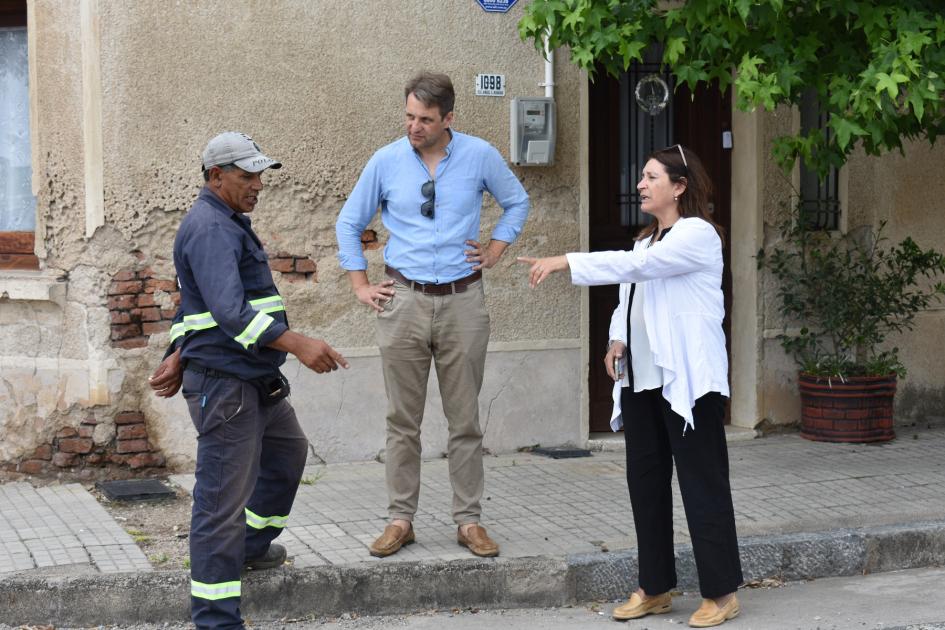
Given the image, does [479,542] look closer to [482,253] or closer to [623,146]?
[482,253]

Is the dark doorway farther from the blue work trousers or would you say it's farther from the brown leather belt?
the blue work trousers

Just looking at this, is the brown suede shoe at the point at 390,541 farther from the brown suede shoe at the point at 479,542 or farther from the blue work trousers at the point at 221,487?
the blue work trousers at the point at 221,487

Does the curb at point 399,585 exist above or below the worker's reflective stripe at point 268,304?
below

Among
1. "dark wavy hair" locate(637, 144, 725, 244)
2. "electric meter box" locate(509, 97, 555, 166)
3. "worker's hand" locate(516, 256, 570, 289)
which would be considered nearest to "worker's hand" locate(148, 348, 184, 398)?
"worker's hand" locate(516, 256, 570, 289)

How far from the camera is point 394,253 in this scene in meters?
6.04

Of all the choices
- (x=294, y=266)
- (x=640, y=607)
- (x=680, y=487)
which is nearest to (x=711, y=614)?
(x=640, y=607)

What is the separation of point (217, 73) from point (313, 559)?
9.88ft

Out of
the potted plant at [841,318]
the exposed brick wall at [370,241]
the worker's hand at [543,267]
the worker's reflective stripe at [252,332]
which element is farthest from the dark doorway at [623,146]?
the worker's reflective stripe at [252,332]

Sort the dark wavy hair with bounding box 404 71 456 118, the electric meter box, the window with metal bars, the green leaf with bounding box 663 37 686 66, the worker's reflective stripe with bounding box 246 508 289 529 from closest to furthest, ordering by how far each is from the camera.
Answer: the worker's reflective stripe with bounding box 246 508 289 529
the dark wavy hair with bounding box 404 71 456 118
the green leaf with bounding box 663 37 686 66
the electric meter box
the window with metal bars

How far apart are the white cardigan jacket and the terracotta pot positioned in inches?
137

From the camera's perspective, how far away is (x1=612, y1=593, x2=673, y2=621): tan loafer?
559cm

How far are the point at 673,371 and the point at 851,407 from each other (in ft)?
12.2

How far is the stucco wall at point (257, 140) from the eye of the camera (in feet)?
24.4

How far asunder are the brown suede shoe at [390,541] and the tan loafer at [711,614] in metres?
1.30
